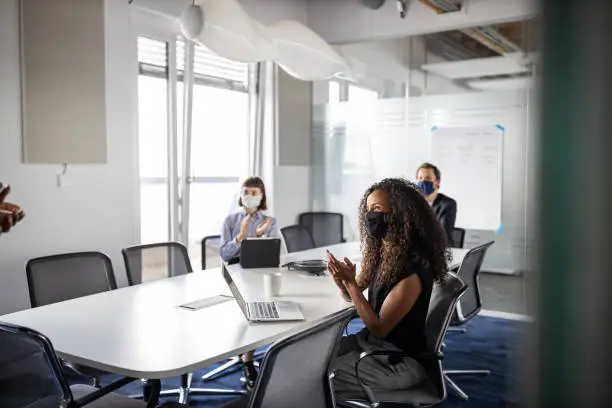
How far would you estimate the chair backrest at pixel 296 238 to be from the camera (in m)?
5.44

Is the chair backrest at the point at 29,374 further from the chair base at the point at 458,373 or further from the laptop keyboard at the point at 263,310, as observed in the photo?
the chair base at the point at 458,373

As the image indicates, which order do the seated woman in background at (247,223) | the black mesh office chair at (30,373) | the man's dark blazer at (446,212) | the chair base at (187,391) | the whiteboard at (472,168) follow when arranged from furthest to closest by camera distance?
1. the whiteboard at (472,168)
2. the man's dark blazer at (446,212)
3. the seated woman in background at (247,223)
4. the chair base at (187,391)
5. the black mesh office chair at (30,373)

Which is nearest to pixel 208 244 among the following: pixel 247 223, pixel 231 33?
pixel 247 223

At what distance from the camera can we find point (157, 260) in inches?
169

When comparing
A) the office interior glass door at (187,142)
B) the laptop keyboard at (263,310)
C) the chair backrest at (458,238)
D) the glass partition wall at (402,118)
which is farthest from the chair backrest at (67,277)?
the glass partition wall at (402,118)

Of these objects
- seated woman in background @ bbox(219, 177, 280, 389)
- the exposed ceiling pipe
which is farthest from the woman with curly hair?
the exposed ceiling pipe

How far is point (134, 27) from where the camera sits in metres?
5.24

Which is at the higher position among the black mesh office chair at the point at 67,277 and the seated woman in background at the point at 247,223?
the seated woman in background at the point at 247,223

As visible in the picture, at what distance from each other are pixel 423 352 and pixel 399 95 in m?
4.45

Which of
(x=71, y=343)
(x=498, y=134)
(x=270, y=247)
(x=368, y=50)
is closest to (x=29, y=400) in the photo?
(x=71, y=343)

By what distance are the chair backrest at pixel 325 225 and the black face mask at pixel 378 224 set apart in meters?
3.94

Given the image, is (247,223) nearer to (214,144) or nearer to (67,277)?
(67,277)

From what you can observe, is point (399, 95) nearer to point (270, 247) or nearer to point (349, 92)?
point (349, 92)

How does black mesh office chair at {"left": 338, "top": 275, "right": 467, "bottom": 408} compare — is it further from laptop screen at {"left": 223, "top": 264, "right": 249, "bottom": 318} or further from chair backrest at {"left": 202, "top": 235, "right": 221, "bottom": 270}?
chair backrest at {"left": 202, "top": 235, "right": 221, "bottom": 270}
